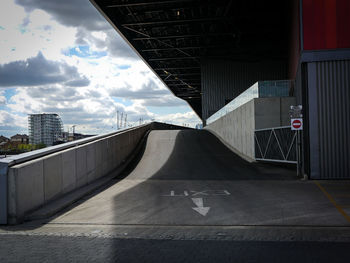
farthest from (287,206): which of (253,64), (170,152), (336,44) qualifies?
(253,64)

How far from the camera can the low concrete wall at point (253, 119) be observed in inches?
869

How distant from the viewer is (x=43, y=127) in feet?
609

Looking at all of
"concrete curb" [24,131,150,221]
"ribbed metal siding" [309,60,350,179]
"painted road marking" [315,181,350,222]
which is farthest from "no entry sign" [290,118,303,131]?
"concrete curb" [24,131,150,221]

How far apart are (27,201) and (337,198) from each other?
29.7 feet

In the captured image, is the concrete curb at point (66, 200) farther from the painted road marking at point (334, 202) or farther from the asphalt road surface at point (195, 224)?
the painted road marking at point (334, 202)

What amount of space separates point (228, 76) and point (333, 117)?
36178 millimetres

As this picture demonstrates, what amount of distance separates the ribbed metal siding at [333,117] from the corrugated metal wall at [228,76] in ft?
109

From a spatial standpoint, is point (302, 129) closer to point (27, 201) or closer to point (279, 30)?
point (27, 201)

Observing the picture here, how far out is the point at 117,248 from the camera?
6.66 metres

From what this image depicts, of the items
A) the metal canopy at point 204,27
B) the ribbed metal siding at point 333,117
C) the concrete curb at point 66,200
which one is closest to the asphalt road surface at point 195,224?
the concrete curb at point 66,200

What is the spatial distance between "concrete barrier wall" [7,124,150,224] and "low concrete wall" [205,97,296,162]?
8851 mm


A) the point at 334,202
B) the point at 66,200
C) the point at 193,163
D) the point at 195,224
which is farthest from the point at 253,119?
the point at 195,224

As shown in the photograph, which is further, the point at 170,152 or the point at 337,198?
the point at 170,152

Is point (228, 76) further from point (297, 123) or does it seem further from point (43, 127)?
point (43, 127)
